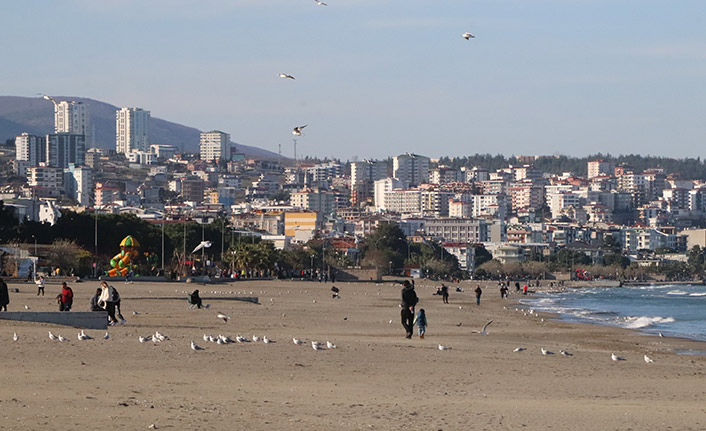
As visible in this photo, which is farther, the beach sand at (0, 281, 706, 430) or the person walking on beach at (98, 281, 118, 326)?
the person walking on beach at (98, 281, 118, 326)

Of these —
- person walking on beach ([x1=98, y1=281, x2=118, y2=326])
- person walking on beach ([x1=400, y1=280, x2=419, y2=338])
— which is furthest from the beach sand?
person walking on beach ([x1=98, y1=281, x2=118, y2=326])

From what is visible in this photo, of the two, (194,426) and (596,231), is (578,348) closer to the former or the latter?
(194,426)

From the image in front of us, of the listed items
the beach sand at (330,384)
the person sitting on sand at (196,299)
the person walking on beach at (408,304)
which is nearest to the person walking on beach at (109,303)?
the beach sand at (330,384)

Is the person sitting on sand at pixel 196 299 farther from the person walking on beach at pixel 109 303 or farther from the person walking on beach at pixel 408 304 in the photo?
the person walking on beach at pixel 408 304

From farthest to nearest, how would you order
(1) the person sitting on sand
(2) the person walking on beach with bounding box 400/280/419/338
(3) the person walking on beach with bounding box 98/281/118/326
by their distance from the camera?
(1) the person sitting on sand
(3) the person walking on beach with bounding box 98/281/118/326
(2) the person walking on beach with bounding box 400/280/419/338

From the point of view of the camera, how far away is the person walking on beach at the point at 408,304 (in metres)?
16.9

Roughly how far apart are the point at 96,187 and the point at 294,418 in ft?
619

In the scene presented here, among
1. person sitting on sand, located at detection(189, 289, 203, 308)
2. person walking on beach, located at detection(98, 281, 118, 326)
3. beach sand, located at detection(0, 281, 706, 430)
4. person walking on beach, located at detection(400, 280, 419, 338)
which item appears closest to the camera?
beach sand, located at detection(0, 281, 706, 430)

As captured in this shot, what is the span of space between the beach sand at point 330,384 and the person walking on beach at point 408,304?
0.30 meters

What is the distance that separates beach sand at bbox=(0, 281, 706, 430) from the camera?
880 cm

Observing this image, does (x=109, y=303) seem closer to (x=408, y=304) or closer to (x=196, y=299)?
(x=408, y=304)

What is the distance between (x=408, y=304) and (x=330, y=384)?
6.15 m

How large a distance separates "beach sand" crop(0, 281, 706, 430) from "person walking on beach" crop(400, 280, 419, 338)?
0.99 feet

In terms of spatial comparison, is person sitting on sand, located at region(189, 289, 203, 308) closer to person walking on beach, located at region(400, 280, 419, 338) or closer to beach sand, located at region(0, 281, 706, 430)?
beach sand, located at region(0, 281, 706, 430)
